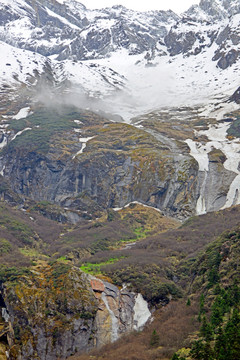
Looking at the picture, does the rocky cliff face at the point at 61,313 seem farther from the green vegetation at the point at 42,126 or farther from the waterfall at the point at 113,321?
the green vegetation at the point at 42,126

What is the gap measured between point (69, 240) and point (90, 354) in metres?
37.7

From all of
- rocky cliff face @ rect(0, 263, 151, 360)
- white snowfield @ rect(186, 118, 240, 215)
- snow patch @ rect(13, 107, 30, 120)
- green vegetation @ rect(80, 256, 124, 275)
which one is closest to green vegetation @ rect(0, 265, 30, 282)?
rocky cliff face @ rect(0, 263, 151, 360)

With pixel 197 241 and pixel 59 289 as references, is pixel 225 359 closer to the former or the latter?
pixel 59 289

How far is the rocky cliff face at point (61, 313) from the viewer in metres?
41.9

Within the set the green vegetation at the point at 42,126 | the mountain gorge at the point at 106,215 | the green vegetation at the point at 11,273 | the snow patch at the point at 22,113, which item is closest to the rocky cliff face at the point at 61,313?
the mountain gorge at the point at 106,215

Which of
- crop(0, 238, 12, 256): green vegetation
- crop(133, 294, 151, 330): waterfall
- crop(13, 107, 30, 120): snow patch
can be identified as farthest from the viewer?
crop(13, 107, 30, 120): snow patch

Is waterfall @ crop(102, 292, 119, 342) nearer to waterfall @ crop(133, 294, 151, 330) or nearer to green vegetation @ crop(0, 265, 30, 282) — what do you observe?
waterfall @ crop(133, 294, 151, 330)

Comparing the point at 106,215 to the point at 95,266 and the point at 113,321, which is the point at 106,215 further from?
the point at 113,321

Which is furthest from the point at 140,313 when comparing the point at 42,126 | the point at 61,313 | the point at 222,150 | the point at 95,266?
the point at 42,126

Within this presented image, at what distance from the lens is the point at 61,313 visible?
4466 centimetres

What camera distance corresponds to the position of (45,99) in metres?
190

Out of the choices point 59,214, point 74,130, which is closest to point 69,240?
point 59,214

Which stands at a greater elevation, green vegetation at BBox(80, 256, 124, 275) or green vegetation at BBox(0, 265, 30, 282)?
green vegetation at BBox(0, 265, 30, 282)

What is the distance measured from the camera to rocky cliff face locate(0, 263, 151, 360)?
137 feet
